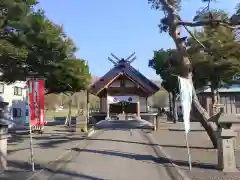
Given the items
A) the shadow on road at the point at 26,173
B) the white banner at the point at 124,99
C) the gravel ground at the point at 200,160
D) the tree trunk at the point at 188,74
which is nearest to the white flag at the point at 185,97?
the gravel ground at the point at 200,160

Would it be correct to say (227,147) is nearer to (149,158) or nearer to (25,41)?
(149,158)

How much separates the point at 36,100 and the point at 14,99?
34788mm

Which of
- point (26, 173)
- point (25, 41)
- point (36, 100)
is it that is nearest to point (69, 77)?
point (25, 41)

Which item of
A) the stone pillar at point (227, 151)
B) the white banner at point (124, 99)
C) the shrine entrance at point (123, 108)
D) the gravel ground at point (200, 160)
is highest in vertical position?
the white banner at point (124, 99)

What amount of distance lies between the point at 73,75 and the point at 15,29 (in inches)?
494

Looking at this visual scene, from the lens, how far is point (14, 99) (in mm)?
47438

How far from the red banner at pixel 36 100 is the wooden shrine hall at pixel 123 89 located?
20445 millimetres

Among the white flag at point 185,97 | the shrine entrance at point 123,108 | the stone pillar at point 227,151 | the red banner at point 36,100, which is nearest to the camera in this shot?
the stone pillar at point 227,151

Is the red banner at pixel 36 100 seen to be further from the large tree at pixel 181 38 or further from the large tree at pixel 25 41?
the large tree at pixel 181 38

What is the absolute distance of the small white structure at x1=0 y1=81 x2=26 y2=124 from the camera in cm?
4472

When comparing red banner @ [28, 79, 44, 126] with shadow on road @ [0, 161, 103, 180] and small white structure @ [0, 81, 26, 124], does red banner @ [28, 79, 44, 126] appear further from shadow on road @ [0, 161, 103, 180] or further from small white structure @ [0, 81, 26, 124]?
small white structure @ [0, 81, 26, 124]

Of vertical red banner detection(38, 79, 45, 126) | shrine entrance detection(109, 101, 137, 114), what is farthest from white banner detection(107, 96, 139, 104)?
vertical red banner detection(38, 79, 45, 126)

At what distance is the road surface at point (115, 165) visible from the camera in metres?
10.0

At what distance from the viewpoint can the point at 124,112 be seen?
39.1 m
